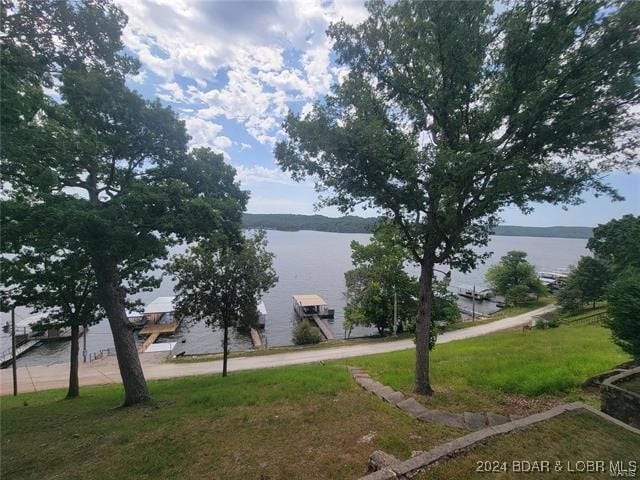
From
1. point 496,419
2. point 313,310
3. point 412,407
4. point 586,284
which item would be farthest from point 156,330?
point 586,284

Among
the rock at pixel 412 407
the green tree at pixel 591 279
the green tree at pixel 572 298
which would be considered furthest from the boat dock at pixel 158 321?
the green tree at pixel 591 279

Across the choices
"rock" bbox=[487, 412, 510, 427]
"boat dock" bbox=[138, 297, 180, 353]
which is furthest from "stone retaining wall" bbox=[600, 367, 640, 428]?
"boat dock" bbox=[138, 297, 180, 353]

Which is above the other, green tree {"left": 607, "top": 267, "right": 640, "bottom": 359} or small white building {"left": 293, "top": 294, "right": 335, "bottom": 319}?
green tree {"left": 607, "top": 267, "right": 640, "bottom": 359}

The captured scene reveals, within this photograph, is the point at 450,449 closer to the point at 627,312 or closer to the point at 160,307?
the point at 627,312

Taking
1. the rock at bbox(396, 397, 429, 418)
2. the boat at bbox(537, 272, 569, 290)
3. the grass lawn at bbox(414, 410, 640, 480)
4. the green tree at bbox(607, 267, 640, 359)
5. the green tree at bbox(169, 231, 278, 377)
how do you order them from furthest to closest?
the boat at bbox(537, 272, 569, 290) → the green tree at bbox(169, 231, 278, 377) → the green tree at bbox(607, 267, 640, 359) → the rock at bbox(396, 397, 429, 418) → the grass lawn at bbox(414, 410, 640, 480)

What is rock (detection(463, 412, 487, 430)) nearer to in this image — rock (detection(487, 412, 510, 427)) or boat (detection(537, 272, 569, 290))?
rock (detection(487, 412, 510, 427))

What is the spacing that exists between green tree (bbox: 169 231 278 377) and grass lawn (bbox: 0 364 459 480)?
169 inches

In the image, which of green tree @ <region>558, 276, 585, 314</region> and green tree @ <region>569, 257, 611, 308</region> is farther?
green tree @ <region>558, 276, 585, 314</region>

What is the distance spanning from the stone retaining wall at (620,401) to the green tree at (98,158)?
8.47 m

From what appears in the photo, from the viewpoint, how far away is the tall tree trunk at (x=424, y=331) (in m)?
7.39

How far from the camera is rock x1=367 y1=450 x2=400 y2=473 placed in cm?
383

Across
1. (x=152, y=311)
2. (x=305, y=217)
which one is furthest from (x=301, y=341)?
(x=305, y=217)

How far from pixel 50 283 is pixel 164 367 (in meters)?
11.9

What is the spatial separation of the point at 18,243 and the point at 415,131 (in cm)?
906
